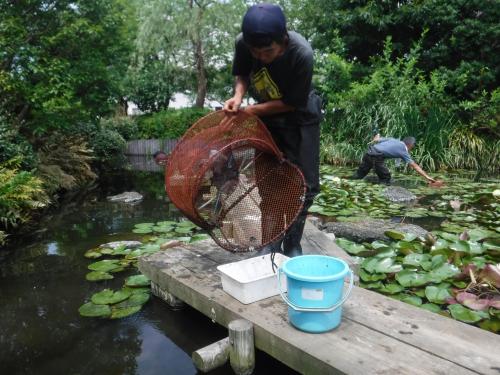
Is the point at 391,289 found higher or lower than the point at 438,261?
lower

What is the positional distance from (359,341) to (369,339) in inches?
1.9

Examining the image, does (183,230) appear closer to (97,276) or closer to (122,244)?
(122,244)

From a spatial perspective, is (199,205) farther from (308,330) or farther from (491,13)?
(491,13)

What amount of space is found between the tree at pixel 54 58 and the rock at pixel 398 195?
528 centimetres

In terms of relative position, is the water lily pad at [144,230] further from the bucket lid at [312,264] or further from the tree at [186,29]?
the tree at [186,29]

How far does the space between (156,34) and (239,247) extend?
54.5 ft

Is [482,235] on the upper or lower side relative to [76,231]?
upper

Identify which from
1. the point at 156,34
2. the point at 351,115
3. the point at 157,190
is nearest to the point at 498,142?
the point at 351,115

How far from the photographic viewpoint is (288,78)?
7.14 feet

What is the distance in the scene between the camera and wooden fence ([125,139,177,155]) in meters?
14.8

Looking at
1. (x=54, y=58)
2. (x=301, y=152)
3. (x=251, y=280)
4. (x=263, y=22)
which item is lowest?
(x=251, y=280)

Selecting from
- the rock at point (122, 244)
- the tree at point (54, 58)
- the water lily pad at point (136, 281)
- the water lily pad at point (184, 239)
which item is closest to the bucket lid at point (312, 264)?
the water lily pad at point (136, 281)

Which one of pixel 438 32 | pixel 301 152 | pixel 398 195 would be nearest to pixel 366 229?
pixel 301 152

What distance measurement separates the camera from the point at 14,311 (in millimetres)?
2861
